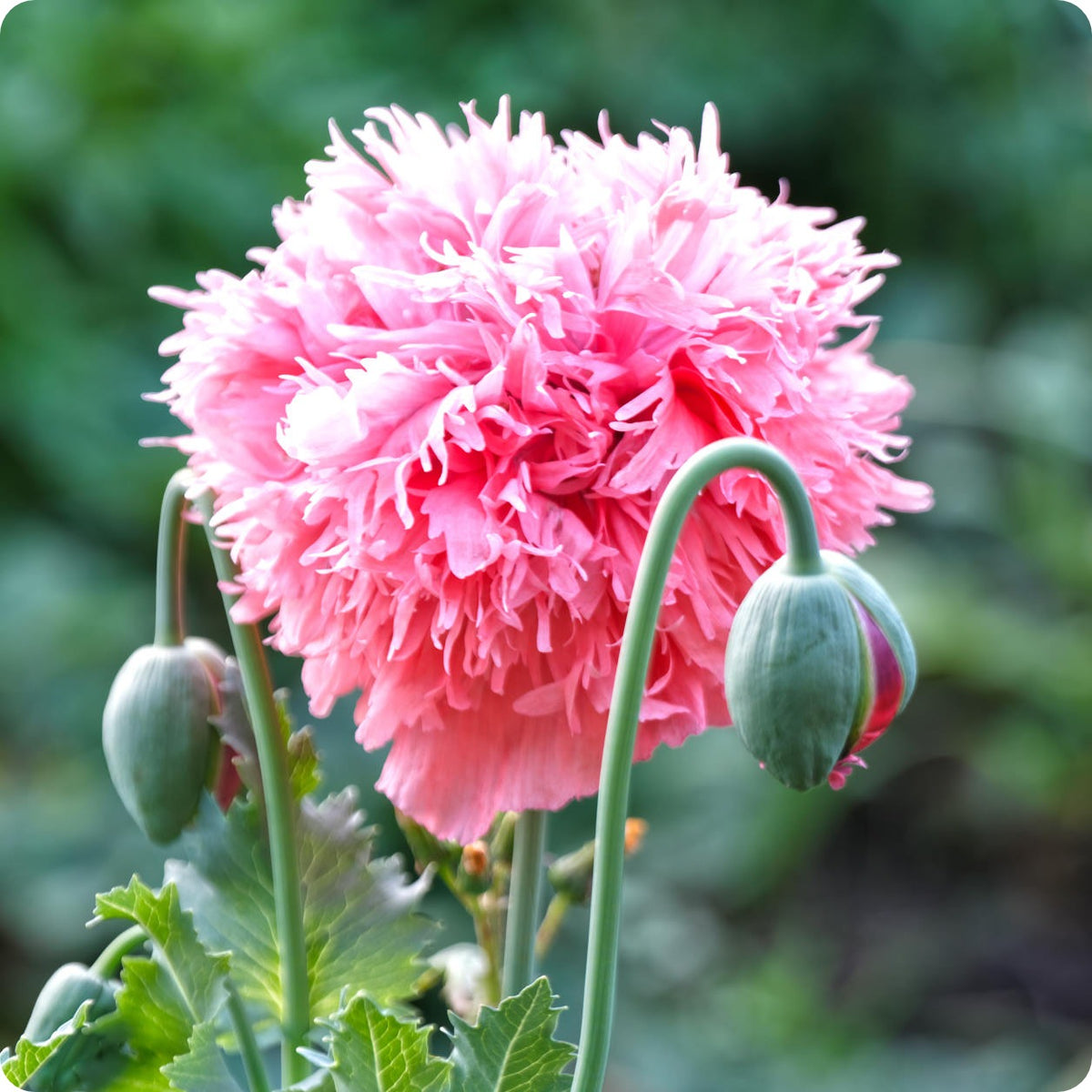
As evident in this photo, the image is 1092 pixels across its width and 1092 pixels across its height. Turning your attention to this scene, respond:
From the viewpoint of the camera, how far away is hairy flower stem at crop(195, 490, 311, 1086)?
341 millimetres

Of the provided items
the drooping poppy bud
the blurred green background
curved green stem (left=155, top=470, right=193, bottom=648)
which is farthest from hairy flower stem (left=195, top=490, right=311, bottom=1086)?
the blurred green background

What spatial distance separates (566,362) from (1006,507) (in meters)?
1.19

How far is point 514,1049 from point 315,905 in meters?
0.08

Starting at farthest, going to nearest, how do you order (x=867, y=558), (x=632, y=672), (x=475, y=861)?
(x=867, y=558) → (x=475, y=861) → (x=632, y=672)

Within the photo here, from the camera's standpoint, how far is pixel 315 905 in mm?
374

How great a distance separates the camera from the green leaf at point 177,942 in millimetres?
327

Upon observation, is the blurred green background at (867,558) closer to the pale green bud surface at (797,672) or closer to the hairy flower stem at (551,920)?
the hairy flower stem at (551,920)

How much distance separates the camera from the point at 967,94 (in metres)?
1.62

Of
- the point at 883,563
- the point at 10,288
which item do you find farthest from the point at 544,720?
the point at 883,563

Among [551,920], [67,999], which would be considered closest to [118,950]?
[67,999]

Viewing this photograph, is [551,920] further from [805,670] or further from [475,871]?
[805,670]

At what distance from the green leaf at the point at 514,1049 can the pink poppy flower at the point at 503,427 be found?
45 mm

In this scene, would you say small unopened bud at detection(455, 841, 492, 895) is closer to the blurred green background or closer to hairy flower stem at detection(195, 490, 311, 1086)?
hairy flower stem at detection(195, 490, 311, 1086)

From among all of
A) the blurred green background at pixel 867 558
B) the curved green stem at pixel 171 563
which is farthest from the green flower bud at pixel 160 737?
the blurred green background at pixel 867 558
